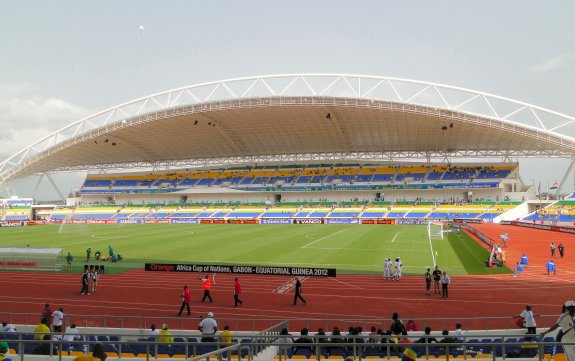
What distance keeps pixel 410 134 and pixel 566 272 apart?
4662cm

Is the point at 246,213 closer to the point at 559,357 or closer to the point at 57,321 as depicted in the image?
the point at 57,321

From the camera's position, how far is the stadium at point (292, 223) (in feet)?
52.7

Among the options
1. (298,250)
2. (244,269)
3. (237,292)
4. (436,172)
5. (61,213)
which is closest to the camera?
(237,292)

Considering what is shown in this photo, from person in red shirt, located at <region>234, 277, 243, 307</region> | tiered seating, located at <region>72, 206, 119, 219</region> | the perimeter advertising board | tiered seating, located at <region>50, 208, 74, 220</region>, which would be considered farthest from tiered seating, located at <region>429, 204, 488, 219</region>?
tiered seating, located at <region>50, 208, 74, 220</region>

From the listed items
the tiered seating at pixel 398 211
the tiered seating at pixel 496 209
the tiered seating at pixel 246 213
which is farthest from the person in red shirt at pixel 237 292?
the tiered seating at pixel 246 213

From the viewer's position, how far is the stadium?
633 inches

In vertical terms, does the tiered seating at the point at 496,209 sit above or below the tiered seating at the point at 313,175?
below

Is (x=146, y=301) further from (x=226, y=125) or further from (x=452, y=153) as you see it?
(x=452, y=153)

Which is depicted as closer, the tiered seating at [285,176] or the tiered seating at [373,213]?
the tiered seating at [373,213]

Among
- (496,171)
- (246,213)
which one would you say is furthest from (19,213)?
(496,171)

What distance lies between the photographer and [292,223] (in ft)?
224

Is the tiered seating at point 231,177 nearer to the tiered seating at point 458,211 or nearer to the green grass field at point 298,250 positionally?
the tiered seating at point 458,211

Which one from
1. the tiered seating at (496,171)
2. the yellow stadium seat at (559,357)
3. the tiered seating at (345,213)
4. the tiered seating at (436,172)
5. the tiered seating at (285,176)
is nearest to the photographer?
the yellow stadium seat at (559,357)

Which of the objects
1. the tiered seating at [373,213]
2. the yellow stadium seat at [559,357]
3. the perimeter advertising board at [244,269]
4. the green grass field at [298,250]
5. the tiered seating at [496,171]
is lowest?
the yellow stadium seat at [559,357]
